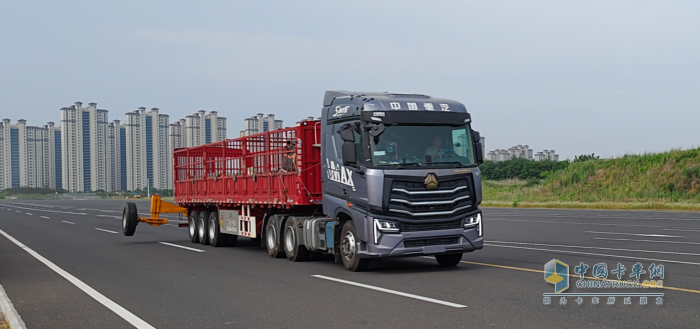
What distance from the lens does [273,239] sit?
16.1m

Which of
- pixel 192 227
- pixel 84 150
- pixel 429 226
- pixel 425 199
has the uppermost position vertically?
pixel 84 150

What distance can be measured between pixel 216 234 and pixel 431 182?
9563 millimetres

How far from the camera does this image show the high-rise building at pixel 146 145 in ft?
462

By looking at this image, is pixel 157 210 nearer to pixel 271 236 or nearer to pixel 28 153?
pixel 271 236

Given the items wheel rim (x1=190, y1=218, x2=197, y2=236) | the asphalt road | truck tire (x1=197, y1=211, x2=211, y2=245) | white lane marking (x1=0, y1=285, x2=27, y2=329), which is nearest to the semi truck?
the asphalt road

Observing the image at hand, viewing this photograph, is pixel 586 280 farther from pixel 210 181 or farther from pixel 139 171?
pixel 139 171

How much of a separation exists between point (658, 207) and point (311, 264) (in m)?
30.4

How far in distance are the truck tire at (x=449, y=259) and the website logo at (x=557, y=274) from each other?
5.19 feet

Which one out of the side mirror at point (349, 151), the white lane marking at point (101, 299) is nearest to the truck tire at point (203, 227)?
the white lane marking at point (101, 299)

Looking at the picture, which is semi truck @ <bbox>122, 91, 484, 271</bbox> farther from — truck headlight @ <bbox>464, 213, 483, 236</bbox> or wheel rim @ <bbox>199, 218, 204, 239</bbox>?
wheel rim @ <bbox>199, 218, 204, 239</bbox>

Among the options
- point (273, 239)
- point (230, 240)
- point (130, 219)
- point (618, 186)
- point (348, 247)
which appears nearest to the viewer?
point (348, 247)

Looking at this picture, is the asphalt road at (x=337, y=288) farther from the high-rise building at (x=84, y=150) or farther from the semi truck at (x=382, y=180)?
the high-rise building at (x=84, y=150)

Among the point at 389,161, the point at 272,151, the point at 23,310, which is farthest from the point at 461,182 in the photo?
the point at 23,310

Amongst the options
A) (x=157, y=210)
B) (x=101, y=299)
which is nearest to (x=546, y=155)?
(x=157, y=210)
